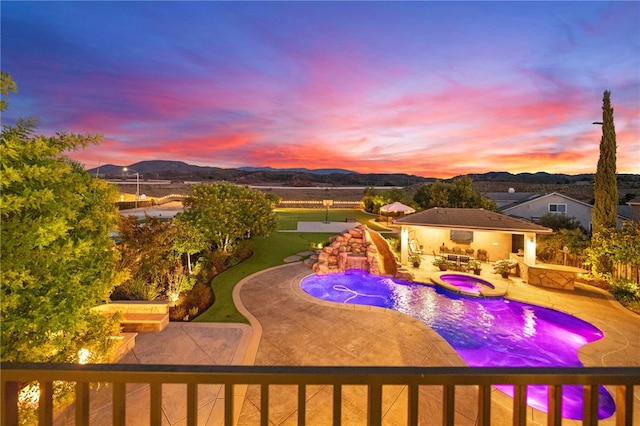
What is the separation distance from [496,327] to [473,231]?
8.05 m

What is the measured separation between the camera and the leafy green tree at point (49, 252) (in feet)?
8.17

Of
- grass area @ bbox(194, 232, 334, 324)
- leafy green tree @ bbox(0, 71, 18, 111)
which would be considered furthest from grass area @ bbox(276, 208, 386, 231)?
leafy green tree @ bbox(0, 71, 18, 111)

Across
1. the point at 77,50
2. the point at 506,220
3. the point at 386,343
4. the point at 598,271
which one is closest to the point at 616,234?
the point at 598,271

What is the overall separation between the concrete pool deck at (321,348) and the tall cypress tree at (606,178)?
11.9ft

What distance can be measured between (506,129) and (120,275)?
27.4m

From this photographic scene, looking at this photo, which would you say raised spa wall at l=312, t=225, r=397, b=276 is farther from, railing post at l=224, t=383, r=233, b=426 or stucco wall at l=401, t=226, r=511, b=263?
railing post at l=224, t=383, r=233, b=426

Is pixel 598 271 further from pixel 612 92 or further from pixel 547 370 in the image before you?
pixel 547 370

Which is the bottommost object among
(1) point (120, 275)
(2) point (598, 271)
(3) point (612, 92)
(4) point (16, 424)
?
(2) point (598, 271)

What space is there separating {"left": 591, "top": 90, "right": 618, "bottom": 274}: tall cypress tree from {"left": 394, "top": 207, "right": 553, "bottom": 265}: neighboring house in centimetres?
253

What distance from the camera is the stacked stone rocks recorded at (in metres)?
12.8

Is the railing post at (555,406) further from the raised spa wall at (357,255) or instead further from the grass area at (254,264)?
the raised spa wall at (357,255)

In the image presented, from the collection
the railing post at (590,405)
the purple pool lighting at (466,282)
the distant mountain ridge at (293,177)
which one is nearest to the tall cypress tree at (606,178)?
the purple pool lighting at (466,282)

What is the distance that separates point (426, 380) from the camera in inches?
60.6

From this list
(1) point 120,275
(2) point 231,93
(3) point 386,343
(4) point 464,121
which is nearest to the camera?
(1) point 120,275
